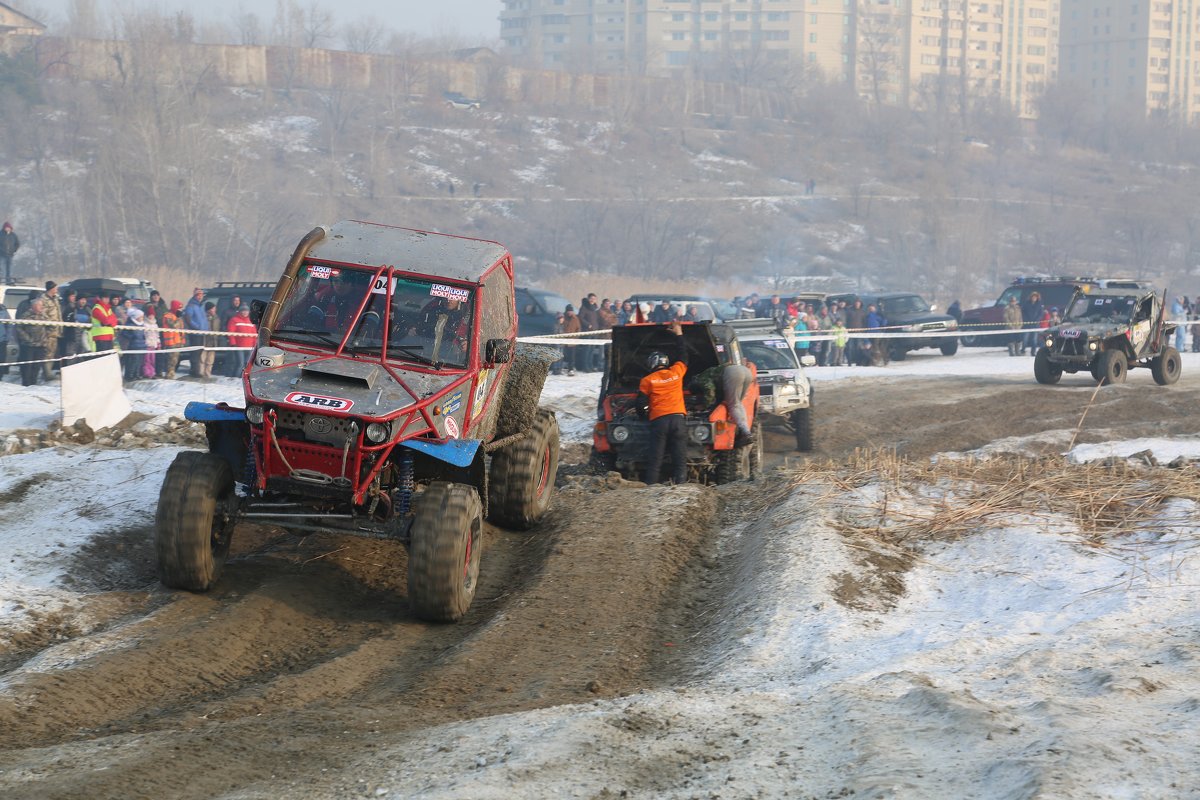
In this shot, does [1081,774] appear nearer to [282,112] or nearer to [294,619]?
[294,619]

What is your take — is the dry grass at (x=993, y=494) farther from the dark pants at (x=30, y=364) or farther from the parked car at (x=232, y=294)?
the parked car at (x=232, y=294)

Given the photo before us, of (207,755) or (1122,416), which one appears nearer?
(207,755)

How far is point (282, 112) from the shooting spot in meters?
93.9

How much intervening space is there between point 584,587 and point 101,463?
512 centimetres

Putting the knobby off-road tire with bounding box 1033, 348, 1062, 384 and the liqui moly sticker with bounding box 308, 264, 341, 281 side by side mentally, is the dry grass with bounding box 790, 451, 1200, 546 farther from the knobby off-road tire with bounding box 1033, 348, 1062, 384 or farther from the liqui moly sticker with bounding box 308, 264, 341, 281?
the knobby off-road tire with bounding box 1033, 348, 1062, 384

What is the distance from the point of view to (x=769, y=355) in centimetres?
1880

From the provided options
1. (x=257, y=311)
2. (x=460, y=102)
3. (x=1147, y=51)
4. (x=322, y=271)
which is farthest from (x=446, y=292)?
(x=1147, y=51)

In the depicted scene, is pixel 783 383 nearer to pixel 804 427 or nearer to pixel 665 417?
pixel 804 427

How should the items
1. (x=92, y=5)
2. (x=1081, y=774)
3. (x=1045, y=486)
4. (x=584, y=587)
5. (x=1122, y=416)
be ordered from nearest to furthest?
(x=1081, y=774)
(x=584, y=587)
(x=1045, y=486)
(x=1122, y=416)
(x=92, y=5)

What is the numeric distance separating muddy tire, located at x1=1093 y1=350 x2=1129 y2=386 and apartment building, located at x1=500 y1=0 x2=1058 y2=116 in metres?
118

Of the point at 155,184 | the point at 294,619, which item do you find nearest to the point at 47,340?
the point at 294,619

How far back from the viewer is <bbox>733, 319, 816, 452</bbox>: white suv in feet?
58.2

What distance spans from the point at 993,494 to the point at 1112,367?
46.0 ft

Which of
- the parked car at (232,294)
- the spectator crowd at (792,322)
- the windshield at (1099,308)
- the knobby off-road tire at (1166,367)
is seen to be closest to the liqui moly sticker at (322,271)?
the parked car at (232,294)
